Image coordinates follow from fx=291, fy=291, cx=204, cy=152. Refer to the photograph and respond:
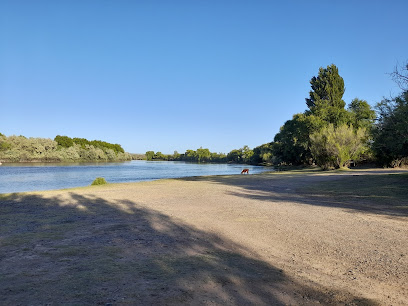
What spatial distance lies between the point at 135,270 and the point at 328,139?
1304 inches

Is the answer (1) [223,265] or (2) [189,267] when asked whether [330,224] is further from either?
(2) [189,267]

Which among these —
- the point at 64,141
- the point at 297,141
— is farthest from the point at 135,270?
the point at 64,141

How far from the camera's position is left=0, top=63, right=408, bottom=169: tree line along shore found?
55.9 ft

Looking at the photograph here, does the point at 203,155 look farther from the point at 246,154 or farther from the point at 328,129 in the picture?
the point at 328,129

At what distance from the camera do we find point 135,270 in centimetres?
410

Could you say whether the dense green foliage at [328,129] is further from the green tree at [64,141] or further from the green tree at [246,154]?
the green tree at [64,141]

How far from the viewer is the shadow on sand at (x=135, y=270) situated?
3.31 m

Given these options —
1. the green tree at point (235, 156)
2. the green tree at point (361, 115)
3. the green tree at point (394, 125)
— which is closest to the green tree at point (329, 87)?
the green tree at point (361, 115)

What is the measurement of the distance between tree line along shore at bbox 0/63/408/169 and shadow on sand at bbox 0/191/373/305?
42.7ft

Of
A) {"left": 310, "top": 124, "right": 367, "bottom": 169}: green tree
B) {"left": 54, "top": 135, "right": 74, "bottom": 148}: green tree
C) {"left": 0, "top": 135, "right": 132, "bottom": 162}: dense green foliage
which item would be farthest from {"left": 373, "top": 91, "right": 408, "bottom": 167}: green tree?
{"left": 54, "top": 135, "right": 74, "bottom": 148}: green tree

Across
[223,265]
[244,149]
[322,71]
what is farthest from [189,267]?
[244,149]

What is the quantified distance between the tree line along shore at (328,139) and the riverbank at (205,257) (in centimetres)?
983

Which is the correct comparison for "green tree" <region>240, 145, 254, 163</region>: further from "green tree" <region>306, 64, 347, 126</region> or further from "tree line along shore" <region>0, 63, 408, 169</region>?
"green tree" <region>306, 64, 347, 126</region>

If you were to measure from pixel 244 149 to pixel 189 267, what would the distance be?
14465cm
